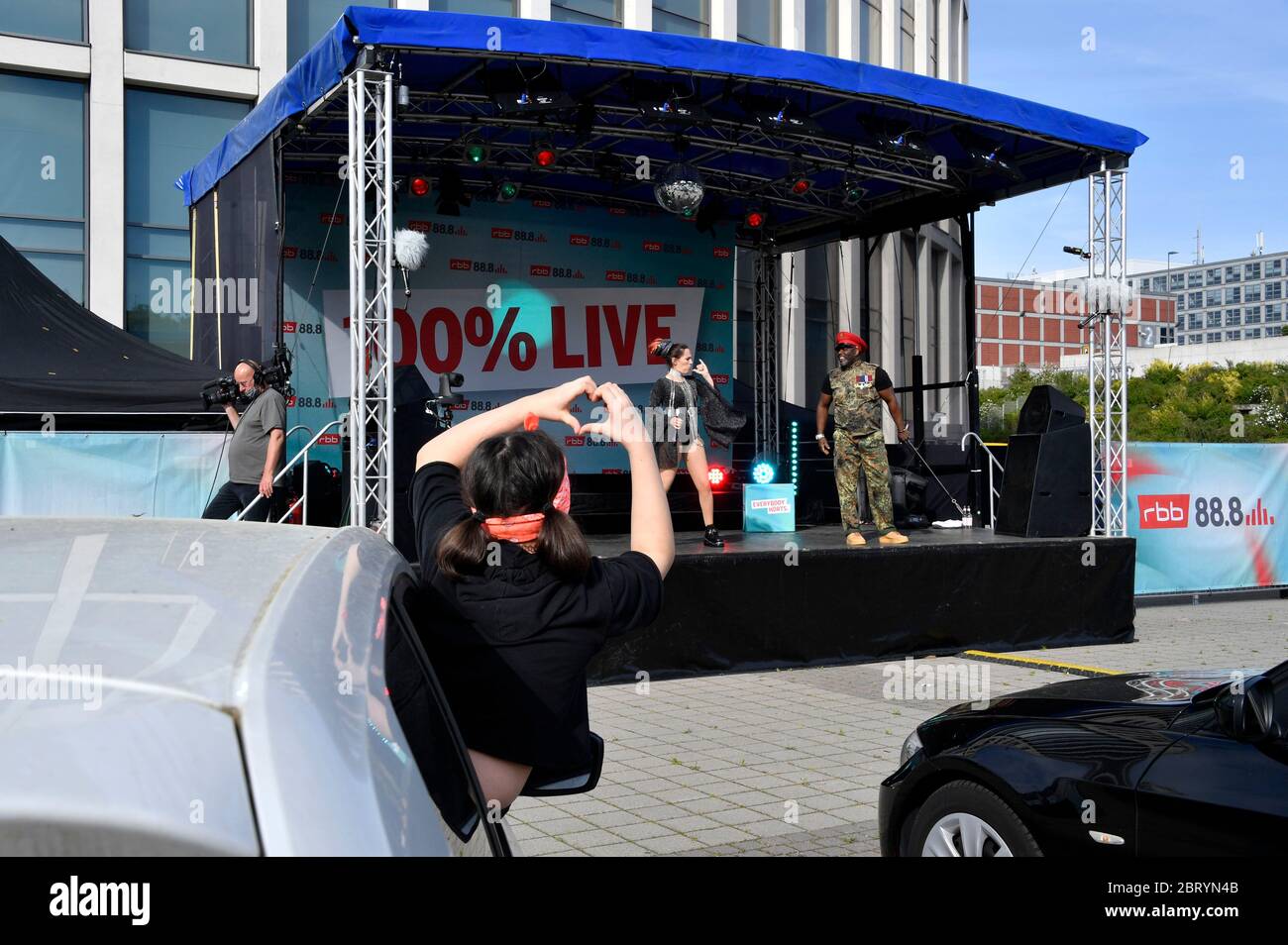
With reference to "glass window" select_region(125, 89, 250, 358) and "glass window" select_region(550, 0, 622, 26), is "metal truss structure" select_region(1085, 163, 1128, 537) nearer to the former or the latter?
"glass window" select_region(550, 0, 622, 26)

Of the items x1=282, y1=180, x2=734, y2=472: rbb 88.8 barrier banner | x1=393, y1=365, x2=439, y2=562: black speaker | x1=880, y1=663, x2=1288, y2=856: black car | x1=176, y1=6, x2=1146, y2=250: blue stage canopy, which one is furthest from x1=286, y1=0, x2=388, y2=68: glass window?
x1=880, y1=663, x2=1288, y2=856: black car

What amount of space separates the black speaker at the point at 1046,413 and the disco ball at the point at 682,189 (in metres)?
4.59

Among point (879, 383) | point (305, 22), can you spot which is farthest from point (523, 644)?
point (305, 22)

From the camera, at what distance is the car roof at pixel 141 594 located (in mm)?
1261

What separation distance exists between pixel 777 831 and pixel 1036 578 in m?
6.39

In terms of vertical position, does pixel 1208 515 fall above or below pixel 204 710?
below

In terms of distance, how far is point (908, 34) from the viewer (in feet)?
98.3

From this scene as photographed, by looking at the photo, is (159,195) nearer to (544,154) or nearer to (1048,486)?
(544,154)

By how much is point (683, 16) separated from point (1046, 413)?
1309 cm

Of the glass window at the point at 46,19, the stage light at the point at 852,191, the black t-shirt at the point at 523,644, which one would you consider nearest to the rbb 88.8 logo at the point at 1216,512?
the stage light at the point at 852,191

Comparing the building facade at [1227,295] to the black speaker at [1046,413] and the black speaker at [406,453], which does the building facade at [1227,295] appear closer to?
the black speaker at [1046,413]

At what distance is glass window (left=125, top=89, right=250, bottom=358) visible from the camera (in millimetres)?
18359

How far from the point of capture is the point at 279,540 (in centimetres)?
194
